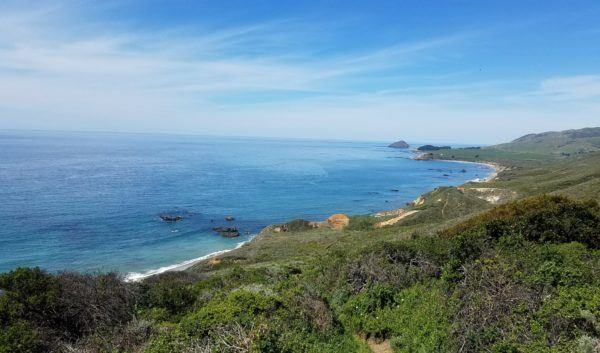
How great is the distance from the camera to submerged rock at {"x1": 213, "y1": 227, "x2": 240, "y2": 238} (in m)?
55.4

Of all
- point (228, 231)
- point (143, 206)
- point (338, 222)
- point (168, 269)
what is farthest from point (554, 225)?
point (143, 206)

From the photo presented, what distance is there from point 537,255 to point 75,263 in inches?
1668

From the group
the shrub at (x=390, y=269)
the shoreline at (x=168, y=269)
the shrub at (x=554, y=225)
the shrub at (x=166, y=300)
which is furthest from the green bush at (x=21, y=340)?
the shoreline at (x=168, y=269)

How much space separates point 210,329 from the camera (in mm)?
10242

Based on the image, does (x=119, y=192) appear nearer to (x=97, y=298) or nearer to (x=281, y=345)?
(x=97, y=298)

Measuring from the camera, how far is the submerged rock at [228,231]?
55428 mm

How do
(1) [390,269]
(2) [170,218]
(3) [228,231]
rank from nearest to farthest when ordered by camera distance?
(1) [390,269]
(3) [228,231]
(2) [170,218]

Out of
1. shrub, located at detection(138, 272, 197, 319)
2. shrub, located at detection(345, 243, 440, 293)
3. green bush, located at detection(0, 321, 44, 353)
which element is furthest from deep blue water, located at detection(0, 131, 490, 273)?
shrub, located at detection(345, 243, 440, 293)

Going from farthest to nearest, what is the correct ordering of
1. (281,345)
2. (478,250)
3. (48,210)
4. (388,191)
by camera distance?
(388,191) < (48,210) < (478,250) < (281,345)

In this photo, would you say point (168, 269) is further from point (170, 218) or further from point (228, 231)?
point (170, 218)

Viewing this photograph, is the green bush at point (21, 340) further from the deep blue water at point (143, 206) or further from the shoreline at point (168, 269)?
the deep blue water at point (143, 206)

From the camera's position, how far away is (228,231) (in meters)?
56.9

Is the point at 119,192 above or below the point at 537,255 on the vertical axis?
below

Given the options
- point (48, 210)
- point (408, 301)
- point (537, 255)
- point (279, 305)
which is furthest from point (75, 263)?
point (537, 255)
